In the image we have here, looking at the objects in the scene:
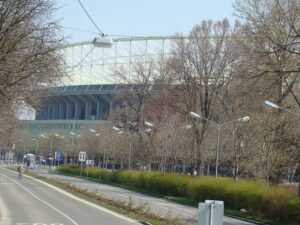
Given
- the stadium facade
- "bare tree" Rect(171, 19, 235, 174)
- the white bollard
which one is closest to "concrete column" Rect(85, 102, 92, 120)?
the stadium facade

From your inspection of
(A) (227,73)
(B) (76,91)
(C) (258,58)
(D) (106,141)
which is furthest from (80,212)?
(B) (76,91)

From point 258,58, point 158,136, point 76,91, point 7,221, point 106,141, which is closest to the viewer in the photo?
point 7,221

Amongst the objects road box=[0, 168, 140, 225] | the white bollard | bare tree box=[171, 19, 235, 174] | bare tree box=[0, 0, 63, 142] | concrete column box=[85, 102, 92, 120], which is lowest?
road box=[0, 168, 140, 225]

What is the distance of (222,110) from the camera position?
59.7 meters

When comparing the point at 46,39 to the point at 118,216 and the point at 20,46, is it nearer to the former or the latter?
the point at 20,46

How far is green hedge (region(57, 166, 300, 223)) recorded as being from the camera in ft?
116

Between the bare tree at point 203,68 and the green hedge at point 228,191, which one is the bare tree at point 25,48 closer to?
the green hedge at point 228,191

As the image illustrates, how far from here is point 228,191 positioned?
43906mm

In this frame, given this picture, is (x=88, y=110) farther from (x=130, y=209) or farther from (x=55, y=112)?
(x=130, y=209)

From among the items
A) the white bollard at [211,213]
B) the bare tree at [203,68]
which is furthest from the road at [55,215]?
the bare tree at [203,68]

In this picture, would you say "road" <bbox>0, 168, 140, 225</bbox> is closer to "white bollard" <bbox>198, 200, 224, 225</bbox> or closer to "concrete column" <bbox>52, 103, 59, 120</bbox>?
"white bollard" <bbox>198, 200, 224, 225</bbox>

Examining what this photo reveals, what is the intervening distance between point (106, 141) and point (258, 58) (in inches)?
2537

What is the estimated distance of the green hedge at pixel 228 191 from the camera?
3550 centimetres

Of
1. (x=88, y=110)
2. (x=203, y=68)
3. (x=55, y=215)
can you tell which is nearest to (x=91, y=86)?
(x=88, y=110)
